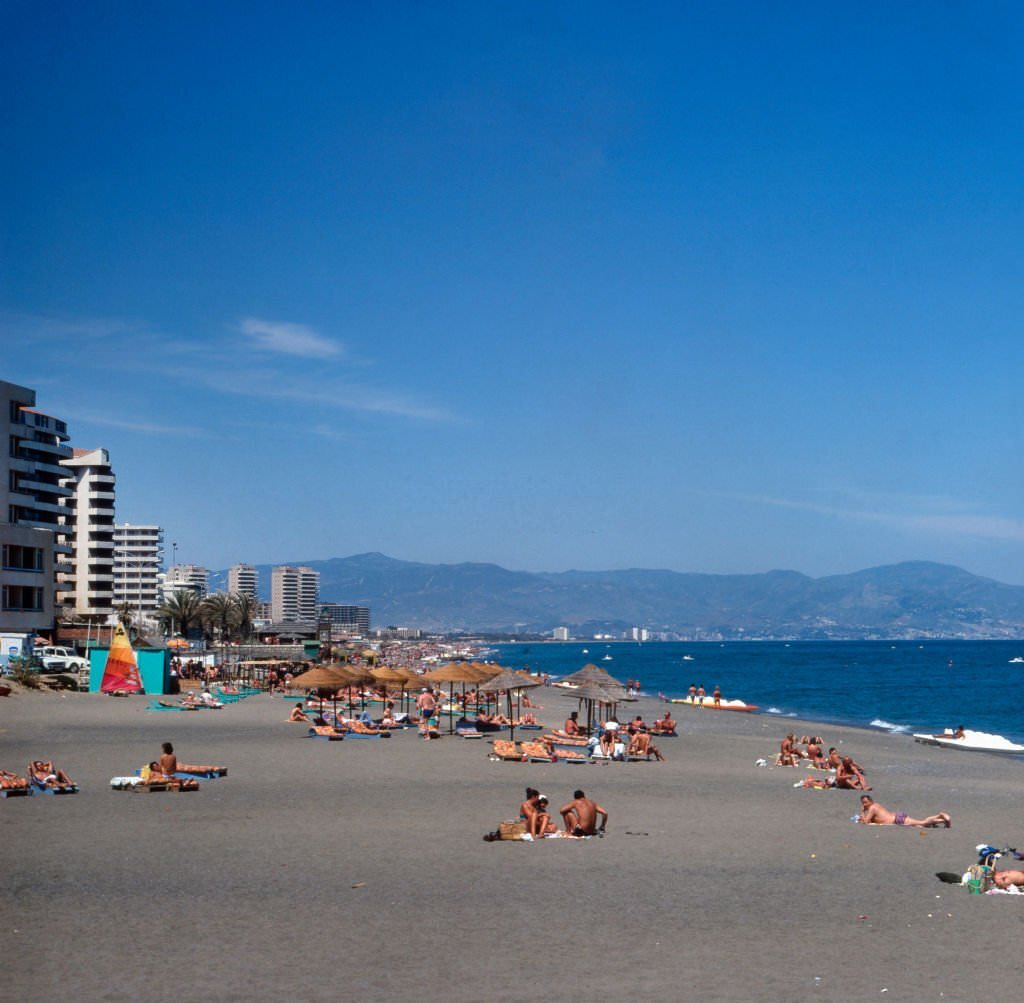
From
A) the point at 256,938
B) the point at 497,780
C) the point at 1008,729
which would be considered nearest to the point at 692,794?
the point at 497,780

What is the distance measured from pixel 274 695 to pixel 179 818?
41709 mm

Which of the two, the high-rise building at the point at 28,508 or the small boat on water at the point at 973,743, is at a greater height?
the high-rise building at the point at 28,508

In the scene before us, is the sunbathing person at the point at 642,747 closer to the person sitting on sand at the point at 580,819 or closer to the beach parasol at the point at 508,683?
the beach parasol at the point at 508,683

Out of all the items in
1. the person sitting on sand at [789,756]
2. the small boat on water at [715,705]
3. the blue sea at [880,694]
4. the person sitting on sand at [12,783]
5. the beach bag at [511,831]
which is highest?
the person sitting on sand at [12,783]

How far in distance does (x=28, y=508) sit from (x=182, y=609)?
33900 mm

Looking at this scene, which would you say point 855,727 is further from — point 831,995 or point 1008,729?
point 831,995

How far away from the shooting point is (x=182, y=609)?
107 m

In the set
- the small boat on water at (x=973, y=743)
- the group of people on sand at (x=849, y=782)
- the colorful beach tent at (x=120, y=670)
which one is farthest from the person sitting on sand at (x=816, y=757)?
the colorful beach tent at (x=120, y=670)

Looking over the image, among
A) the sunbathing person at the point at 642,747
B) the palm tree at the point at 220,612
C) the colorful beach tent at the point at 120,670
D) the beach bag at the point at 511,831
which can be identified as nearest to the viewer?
the beach bag at the point at 511,831

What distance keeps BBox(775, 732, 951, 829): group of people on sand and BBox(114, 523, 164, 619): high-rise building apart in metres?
136

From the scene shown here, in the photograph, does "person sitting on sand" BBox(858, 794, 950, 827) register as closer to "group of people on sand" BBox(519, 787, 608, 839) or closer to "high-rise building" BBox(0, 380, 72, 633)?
"group of people on sand" BBox(519, 787, 608, 839)

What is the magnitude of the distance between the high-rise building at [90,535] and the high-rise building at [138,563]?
5000 cm

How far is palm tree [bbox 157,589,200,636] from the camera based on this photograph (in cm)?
10731

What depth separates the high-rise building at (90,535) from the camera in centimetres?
10175
